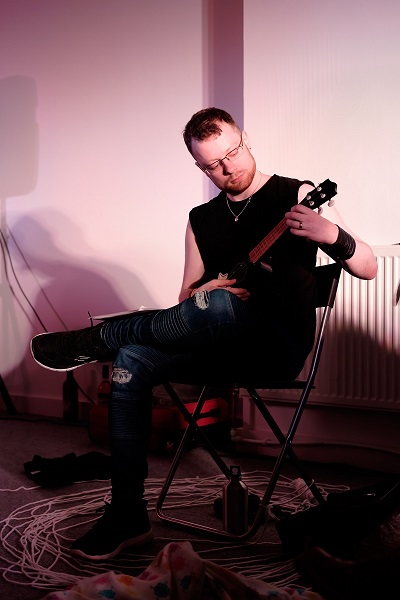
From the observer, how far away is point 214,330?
1.64 meters

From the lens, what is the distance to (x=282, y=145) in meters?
2.78

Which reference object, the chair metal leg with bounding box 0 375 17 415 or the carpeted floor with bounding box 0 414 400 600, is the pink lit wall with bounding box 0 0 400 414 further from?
the carpeted floor with bounding box 0 414 400 600

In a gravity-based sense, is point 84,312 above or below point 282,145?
below

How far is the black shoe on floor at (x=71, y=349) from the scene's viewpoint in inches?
68.8

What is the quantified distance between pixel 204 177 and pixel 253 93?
1.75 feet

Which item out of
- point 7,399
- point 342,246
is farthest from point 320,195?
point 7,399

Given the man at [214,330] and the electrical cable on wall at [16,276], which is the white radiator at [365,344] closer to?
the man at [214,330]

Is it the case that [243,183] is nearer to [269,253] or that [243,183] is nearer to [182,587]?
[269,253]

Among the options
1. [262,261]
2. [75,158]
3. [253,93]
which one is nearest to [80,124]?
[75,158]

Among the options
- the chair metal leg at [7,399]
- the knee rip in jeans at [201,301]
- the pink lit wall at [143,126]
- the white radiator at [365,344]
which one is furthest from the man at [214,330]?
the chair metal leg at [7,399]

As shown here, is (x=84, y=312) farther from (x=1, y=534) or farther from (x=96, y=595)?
(x=96, y=595)

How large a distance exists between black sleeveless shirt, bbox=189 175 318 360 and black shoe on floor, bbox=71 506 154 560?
0.58m

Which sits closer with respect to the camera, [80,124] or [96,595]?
[96,595]

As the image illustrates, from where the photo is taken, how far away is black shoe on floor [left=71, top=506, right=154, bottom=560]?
1613 millimetres
